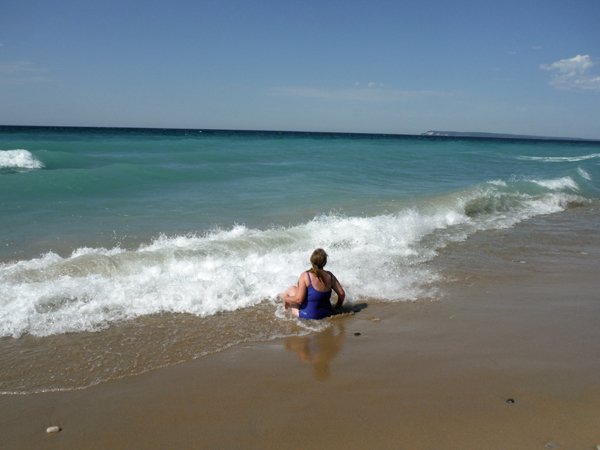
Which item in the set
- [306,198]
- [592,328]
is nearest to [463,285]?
[592,328]

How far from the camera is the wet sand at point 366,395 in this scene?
2658 mm

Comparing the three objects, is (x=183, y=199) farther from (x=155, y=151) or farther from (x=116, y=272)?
(x=155, y=151)

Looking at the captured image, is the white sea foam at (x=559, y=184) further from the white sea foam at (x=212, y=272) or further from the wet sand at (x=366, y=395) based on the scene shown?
the wet sand at (x=366, y=395)

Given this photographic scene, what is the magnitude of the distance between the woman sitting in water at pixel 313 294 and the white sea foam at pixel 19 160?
18.5 meters

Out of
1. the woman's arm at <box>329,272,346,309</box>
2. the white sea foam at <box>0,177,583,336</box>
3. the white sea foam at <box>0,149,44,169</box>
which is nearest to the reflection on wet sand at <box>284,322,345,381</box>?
the woman's arm at <box>329,272,346,309</box>

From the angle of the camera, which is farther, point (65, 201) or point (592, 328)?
point (65, 201)

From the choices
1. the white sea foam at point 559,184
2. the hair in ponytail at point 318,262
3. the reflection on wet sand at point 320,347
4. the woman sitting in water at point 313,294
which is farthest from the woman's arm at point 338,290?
the white sea foam at point 559,184

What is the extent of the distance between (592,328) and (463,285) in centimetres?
164

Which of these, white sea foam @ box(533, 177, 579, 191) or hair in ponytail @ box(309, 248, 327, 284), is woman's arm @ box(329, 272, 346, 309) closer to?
hair in ponytail @ box(309, 248, 327, 284)

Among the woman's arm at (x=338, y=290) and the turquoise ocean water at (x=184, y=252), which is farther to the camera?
the woman's arm at (x=338, y=290)

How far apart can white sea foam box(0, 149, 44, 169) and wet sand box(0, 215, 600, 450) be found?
1887cm

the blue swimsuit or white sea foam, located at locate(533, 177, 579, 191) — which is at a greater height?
white sea foam, located at locate(533, 177, 579, 191)

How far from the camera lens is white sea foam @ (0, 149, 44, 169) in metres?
18.4

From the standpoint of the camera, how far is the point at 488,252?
757cm
